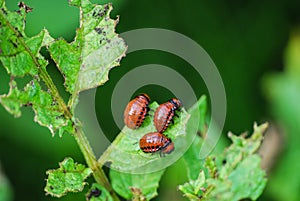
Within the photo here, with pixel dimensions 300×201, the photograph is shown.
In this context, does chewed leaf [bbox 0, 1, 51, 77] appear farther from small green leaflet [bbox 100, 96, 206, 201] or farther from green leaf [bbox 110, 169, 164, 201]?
green leaf [bbox 110, 169, 164, 201]

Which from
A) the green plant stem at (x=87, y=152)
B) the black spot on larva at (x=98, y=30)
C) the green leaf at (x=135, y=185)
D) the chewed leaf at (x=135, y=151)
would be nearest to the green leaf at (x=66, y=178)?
the green plant stem at (x=87, y=152)

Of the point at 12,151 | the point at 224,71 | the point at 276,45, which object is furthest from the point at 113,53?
the point at 276,45

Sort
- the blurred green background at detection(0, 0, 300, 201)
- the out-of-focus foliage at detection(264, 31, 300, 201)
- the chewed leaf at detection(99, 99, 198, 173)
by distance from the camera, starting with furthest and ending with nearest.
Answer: the blurred green background at detection(0, 0, 300, 201), the out-of-focus foliage at detection(264, 31, 300, 201), the chewed leaf at detection(99, 99, 198, 173)

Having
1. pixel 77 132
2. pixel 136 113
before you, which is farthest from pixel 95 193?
pixel 136 113

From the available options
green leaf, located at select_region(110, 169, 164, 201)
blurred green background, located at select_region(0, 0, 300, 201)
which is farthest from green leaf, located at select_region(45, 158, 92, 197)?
blurred green background, located at select_region(0, 0, 300, 201)

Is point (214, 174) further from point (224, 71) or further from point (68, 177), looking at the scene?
point (224, 71)

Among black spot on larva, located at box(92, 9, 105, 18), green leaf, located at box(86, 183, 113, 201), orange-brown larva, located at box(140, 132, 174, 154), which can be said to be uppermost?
black spot on larva, located at box(92, 9, 105, 18)
